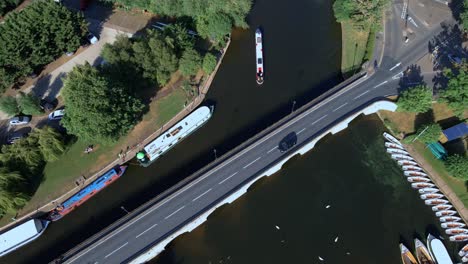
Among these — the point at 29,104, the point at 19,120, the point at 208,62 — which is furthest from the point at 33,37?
the point at 208,62

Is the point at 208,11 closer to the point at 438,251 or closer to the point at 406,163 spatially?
the point at 406,163

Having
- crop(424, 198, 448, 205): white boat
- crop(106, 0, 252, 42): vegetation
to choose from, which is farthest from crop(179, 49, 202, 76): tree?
crop(424, 198, 448, 205): white boat

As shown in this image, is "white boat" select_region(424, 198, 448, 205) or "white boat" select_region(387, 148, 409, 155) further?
"white boat" select_region(387, 148, 409, 155)

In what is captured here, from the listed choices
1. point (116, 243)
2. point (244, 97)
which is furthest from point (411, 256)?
point (116, 243)

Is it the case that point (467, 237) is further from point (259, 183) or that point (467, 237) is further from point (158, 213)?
point (158, 213)

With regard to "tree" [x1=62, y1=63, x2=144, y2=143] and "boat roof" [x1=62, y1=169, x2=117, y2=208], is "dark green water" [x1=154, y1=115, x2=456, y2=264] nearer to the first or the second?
"boat roof" [x1=62, y1=169, x2=117, y2=208]

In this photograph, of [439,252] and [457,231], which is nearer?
[439,252]
